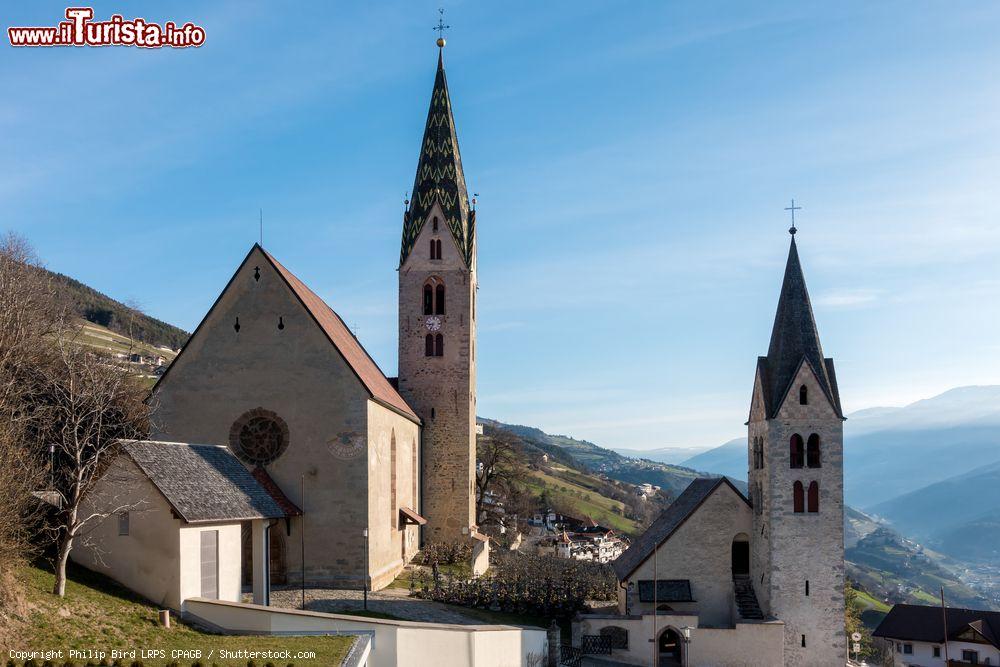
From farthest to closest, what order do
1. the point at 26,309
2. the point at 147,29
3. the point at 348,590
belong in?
the point at 348,590 < the point at 26,309 < the point at 147,29

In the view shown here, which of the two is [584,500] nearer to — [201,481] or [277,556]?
[277,556]

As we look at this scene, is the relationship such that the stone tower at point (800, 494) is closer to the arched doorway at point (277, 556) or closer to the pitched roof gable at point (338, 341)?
the pitched roof gable at point (338, 341)

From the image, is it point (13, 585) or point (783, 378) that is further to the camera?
point (783, 378)

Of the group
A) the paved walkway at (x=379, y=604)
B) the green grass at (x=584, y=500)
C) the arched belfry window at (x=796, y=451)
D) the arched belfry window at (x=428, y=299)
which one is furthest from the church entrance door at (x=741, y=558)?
the green grass at (x=584, y=500)

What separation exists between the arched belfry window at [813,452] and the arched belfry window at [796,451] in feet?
0.77

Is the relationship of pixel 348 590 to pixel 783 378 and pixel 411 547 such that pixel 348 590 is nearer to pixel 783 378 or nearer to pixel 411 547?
pixel 411 547

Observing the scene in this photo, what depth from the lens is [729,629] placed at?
37.8 m

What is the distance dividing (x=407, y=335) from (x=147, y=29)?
29859 mm

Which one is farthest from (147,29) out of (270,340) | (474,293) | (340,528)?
(474,293)

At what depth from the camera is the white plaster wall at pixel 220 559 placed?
A: 961 inches

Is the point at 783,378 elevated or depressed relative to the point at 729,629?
elevated

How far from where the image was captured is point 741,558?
41656mm

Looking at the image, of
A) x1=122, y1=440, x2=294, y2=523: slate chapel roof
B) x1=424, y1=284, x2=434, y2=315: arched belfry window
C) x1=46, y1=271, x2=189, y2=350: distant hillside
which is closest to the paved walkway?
x1=122, y1=440, x2=294, y2=523: slate chapel roof

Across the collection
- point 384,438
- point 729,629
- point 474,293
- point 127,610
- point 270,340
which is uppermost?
point 474,293
